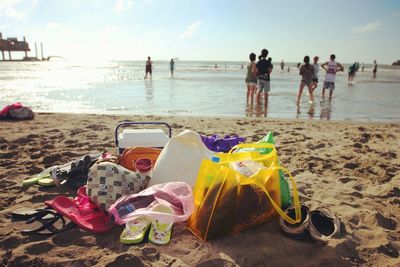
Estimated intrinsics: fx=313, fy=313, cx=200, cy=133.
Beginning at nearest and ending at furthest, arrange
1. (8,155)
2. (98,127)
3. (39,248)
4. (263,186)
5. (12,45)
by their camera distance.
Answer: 1. (39,248)
2. (263,186)
3. (8,155)
4. (98,127)
5. (12,45)

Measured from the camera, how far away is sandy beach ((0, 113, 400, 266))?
7.43 ft

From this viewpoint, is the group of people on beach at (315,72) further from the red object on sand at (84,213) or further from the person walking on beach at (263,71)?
the red object on sand at (84,213)

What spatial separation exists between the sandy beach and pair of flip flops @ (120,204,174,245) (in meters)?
0.06

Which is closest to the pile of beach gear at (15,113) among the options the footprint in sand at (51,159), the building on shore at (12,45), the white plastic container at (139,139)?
the footprint in sand at (51,159)

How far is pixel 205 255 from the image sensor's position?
228 cm

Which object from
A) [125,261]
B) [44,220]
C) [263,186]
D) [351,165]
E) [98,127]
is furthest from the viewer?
[98,127]

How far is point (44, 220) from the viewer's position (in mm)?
2779

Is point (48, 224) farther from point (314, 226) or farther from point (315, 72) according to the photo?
point (315, 72)

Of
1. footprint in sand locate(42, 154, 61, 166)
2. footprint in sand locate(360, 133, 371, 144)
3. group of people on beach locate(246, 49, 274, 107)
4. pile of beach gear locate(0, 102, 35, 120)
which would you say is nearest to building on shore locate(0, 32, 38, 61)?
pile of beach gear locate(0, 102, 35, 120)

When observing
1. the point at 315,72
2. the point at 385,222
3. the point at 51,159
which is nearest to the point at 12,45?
the point at 315,72

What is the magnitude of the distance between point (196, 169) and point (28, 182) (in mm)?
1974

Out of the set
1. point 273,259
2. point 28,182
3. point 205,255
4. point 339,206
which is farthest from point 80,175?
point 339,206

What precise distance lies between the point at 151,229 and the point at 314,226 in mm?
1361

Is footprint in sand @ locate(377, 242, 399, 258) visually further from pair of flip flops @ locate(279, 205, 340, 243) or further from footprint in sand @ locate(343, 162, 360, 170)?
footprint in sand @ locate(343, 162, 360, 170)
